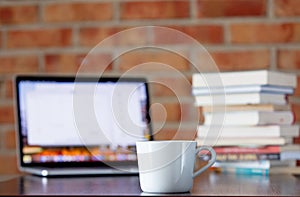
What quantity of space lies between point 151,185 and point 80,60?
732 millimetres

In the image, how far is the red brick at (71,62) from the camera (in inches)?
63.0

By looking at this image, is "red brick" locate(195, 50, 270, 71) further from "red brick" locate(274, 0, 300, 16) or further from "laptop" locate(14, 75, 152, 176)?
"laptop" locate(14, 75, 152, 176)

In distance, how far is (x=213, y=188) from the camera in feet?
3.29

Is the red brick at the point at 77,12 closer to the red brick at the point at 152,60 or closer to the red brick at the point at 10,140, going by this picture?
the red brick at the point at 152,60

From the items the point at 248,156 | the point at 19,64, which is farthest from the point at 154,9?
the point at 248,156

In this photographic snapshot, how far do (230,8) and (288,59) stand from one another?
21cm

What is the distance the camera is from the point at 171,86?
1.54 meters

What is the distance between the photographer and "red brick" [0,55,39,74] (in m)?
1.62

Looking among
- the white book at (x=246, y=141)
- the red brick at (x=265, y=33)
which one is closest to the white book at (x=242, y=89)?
the white book at (x=246, y=141)

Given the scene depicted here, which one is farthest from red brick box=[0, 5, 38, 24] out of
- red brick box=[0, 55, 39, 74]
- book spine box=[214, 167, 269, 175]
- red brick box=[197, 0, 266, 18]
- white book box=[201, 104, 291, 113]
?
book spine box=[214, 167, 269, 175]

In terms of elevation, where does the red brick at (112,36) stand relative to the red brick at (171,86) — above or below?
above

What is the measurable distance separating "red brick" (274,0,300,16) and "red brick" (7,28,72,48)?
59 cm

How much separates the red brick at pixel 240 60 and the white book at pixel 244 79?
167 millimetres

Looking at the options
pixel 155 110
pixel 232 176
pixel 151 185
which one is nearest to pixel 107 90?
pixel 155 110
